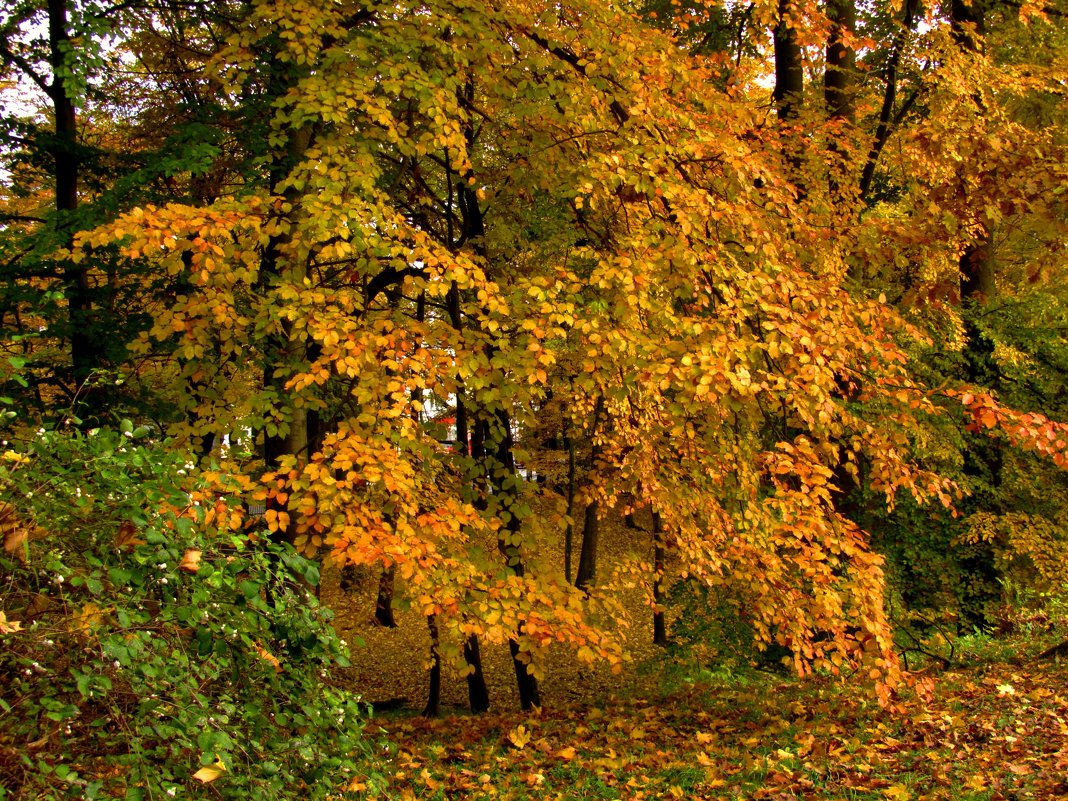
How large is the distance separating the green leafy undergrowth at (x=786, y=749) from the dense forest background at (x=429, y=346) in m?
0.55

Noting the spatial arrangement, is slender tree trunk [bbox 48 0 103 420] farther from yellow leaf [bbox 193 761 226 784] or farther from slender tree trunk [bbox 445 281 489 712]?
yellow leaf [bbox 193 761 226 784]

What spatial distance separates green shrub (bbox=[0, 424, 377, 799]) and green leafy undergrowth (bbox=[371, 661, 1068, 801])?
2140 mm

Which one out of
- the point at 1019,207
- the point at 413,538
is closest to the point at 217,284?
the point at 413,538

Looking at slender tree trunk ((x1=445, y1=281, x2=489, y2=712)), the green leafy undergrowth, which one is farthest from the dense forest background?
the green leafy undergrowth

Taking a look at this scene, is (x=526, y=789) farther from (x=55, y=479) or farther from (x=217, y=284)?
(x=217, y=284)

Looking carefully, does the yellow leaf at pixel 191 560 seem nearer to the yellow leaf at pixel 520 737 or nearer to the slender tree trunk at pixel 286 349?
the slender tree trunk at pixel 286 349

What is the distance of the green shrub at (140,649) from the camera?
2.59 m

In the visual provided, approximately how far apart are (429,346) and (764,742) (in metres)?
3.91

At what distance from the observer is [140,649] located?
262 cm

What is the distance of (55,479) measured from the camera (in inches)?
111

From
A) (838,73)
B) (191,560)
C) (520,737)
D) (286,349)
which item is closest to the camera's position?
(191,560)

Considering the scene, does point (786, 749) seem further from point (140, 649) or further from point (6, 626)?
point (6, 626)

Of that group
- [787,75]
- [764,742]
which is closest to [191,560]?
[764,742]

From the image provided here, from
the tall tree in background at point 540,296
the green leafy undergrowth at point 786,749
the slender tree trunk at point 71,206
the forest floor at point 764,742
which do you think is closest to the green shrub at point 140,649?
the forest floor at point 764,742
